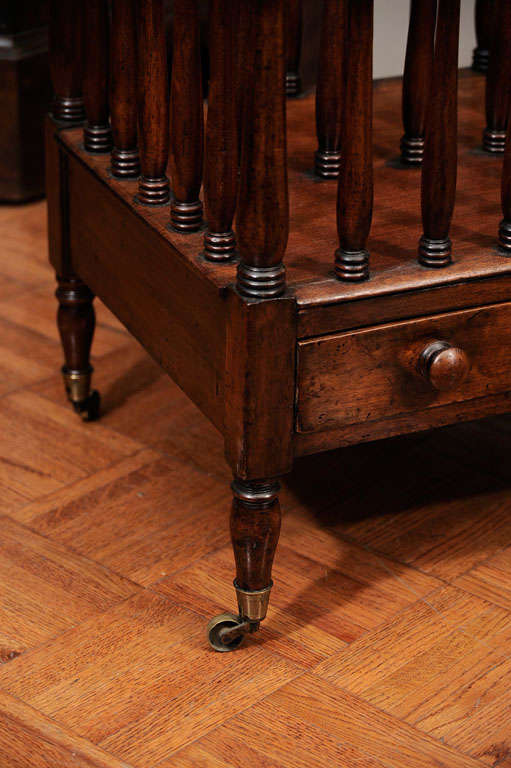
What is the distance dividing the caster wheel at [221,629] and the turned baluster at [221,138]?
13.8 inches

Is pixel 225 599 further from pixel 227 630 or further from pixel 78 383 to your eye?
pixel 78 383

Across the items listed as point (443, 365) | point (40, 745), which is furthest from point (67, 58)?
point (40, 745)

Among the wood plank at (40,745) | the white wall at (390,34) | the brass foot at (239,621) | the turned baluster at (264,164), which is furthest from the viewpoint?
the white wall at (390,34)

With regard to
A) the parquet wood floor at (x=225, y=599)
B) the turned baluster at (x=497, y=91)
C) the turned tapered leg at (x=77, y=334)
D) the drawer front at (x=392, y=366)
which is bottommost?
the parquet wood floor at (x=225, y=599)

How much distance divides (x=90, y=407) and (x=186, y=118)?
1.97 ft

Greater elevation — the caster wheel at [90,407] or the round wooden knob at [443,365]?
the round wooden knob at [443,365]

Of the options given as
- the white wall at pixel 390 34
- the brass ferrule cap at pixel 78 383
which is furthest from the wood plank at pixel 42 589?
the white wall at pixel 390 34

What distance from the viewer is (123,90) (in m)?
1.17

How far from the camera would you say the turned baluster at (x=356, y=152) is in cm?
89

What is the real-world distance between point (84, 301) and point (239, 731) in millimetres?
647

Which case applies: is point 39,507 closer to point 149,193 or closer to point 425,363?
point 149,193

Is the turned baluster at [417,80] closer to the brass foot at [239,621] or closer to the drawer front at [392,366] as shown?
the drawer front at [392,366]

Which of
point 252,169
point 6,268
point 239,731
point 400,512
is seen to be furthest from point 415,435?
point 6,268

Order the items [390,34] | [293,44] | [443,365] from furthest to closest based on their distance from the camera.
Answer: [390,34], [293,44], [443,365]
